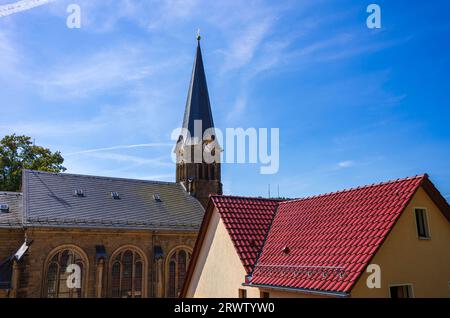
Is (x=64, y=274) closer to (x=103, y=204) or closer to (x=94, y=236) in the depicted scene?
(x=94, y=236)

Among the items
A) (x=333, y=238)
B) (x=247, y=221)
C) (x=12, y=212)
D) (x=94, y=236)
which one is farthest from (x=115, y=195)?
(x=333, y=238)

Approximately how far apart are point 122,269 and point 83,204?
4885mm

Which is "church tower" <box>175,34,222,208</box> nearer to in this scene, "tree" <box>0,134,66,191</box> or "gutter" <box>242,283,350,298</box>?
"tree" <box>0,134,66,191</box>

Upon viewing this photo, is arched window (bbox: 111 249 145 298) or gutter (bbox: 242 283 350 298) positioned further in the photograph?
arched window (bbox: 111 249 145 298)

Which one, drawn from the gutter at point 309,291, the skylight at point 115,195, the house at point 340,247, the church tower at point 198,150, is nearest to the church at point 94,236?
the skylight at point 115,195

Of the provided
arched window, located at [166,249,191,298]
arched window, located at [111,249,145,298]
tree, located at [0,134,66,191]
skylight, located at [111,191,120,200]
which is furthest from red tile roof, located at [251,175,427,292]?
tree, located at [0,134,66,191]

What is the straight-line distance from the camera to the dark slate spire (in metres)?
33.0

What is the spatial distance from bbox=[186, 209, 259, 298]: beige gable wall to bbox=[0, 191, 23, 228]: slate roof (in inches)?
522

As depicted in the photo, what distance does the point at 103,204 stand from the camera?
24.5m

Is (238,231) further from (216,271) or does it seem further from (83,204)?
(83,204)

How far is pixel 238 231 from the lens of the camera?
39.8 ft

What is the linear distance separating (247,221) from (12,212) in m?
16.5

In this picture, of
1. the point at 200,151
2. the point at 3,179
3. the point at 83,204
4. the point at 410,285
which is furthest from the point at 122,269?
the point at 410,285

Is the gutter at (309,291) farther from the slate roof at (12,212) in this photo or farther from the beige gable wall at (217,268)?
the slate roof at (12,212)
